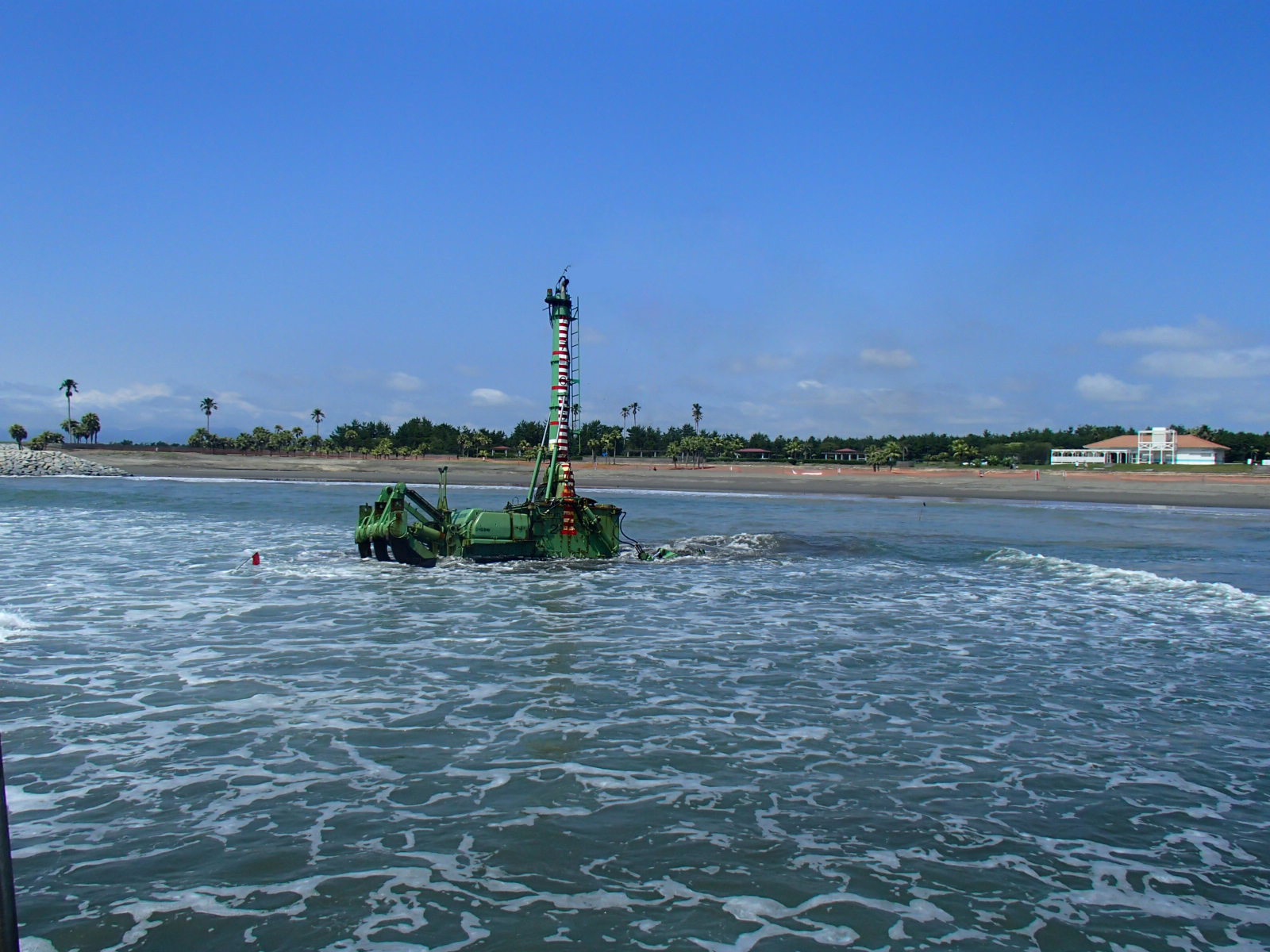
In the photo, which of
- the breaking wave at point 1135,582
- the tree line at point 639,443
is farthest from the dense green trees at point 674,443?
the breaking wave at point 1135,582

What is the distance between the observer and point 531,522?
77.1ft

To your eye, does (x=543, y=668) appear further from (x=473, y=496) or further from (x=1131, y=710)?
(x=473, y=496)

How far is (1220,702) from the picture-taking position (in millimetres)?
11398

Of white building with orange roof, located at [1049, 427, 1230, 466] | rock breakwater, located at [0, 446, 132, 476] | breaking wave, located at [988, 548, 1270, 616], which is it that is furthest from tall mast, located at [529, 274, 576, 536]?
white building with orange roof, located at [1049, 427, 1230, 466]

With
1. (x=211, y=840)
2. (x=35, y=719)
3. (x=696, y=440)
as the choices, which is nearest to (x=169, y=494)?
(x=35, y=719)

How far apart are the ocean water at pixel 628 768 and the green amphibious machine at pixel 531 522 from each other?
9.98ft

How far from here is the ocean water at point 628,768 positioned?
6.05 metres

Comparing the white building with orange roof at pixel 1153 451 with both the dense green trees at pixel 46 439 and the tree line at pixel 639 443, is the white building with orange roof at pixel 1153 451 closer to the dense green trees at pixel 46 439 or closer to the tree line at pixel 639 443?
the tree line at pixel 639 443

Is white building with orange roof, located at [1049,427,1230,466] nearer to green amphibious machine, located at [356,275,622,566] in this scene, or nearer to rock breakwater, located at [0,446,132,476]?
green amphibious machine, located at [356,275,622,566]

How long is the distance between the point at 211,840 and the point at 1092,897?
6884mm

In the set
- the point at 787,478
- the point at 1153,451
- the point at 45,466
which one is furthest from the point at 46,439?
the point at 1153,451

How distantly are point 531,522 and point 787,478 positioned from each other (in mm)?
62321

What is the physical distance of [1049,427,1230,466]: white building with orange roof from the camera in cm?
12250

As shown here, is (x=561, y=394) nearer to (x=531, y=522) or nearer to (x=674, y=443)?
(x=531, y=522)
